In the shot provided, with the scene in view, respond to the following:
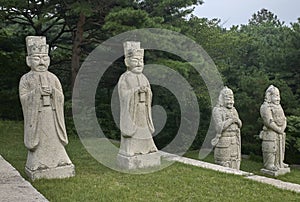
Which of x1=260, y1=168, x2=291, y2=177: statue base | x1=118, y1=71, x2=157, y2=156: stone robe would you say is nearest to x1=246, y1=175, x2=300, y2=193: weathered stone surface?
x1=118, y1=71, x2=157, y2=156: stone robe

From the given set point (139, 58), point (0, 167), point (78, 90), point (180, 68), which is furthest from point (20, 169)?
point (78, 90)

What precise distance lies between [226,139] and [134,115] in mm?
2545

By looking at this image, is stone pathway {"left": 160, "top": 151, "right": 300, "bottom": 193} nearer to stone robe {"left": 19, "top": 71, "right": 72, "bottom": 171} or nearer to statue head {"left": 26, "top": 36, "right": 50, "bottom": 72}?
stone robe {"left": 19, "top": 71, "right": 72, "bottom": 171}

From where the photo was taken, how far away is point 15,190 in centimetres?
500

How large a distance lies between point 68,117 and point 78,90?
39.4 inches

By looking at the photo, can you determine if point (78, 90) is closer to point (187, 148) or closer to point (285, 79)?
point (187, 148)

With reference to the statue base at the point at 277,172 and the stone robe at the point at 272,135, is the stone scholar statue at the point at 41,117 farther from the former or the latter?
the statue base at the point at 277,172

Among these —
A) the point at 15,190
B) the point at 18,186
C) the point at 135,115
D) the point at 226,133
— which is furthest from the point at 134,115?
the point at 15,190

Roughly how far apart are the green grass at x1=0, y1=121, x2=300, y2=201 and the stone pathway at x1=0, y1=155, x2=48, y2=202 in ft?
1.52

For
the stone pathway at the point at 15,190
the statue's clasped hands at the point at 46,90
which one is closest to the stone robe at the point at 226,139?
the statue's clasped hands at the point at 46,90

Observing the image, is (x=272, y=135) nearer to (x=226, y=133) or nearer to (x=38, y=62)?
(x=226, y=133)

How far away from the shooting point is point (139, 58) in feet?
25.7

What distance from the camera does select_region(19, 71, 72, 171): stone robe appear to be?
6.59m

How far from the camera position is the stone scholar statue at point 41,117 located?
6590 millimetres
